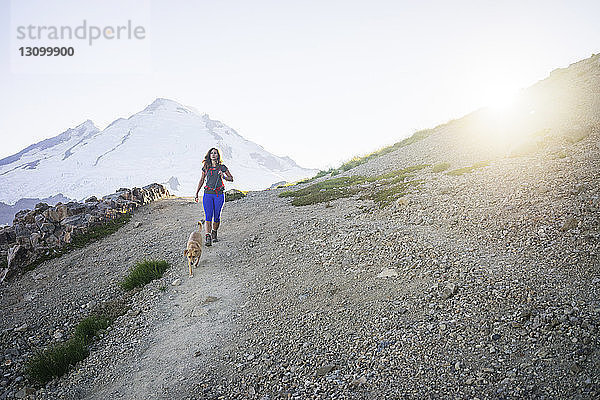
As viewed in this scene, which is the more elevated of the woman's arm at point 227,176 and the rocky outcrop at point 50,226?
the woman's arm at point 227,176

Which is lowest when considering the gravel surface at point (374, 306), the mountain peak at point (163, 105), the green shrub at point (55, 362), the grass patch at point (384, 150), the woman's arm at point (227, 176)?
the green shrub at point (55, 362)

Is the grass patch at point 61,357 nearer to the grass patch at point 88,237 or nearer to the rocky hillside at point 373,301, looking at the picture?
the rocky hillside at point 373,301

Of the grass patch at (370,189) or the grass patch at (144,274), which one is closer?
the grass patch at (144,274)

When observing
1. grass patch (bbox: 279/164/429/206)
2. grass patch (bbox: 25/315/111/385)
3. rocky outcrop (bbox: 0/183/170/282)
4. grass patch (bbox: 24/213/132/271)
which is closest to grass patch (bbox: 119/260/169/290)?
grass patch (bbox: 25/315/111/385)

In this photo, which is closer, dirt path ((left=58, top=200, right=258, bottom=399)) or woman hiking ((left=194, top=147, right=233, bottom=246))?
dirt path ((left=58, top=200, right=258, bottom=399))

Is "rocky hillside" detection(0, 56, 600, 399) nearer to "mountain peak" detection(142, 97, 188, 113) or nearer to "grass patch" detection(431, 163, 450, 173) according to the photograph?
"grass patch" detection(431, 163, 450, 173)

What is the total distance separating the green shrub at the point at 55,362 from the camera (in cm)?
702

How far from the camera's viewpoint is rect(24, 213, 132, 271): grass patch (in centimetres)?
1429

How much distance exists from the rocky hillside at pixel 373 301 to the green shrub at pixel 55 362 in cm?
20

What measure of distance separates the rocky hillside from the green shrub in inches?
8.0

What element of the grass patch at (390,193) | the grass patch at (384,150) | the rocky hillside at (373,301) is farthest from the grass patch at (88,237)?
the grass patch at (384,150)

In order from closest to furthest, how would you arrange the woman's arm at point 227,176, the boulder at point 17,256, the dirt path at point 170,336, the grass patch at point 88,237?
the dirt path at point 170,336 → the woman's arm at point 227,176 → the boulder at point 17,256 → the grass patch at point 88,237

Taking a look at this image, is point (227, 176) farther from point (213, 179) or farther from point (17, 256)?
point (17, 256)

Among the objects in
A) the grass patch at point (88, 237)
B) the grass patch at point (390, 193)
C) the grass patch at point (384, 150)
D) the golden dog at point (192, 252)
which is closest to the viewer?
the golden dog at point (192, 252)
